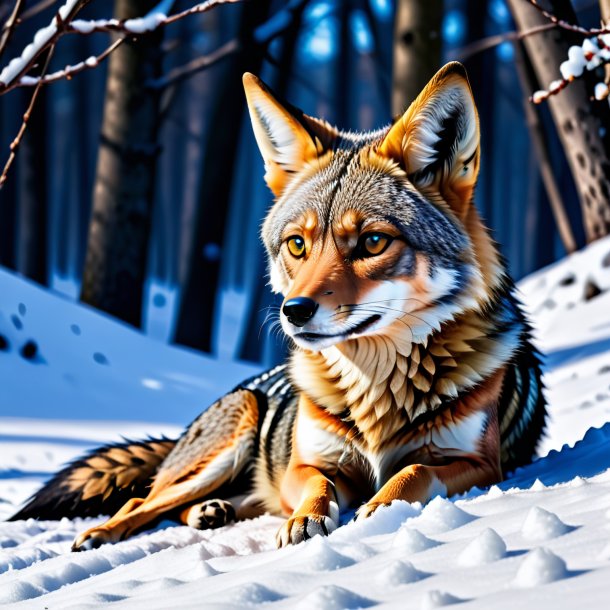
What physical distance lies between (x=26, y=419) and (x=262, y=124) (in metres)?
4.31

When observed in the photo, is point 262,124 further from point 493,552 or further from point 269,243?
point 493,552

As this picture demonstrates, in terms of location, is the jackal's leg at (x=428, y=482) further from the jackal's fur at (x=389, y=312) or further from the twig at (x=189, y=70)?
the twig at (x=189, y=70)

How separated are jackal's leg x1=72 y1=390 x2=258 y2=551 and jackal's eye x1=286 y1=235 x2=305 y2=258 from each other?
107cm

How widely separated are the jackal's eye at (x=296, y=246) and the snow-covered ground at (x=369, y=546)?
43.1 inches

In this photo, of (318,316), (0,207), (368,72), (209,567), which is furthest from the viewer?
(368,72)

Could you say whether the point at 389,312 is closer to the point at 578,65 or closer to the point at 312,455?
the point at 312,455

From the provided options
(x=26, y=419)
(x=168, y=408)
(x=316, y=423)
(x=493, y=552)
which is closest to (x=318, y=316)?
(x=316, y=423)

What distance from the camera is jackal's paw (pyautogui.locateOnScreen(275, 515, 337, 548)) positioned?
2900mm

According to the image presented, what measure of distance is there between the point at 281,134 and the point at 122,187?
23.8 ft

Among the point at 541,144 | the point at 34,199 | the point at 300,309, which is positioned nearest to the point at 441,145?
the point at 300,309

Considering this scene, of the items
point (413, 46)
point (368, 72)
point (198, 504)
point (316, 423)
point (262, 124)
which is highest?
point (368, 72)

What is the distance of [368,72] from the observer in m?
45.1

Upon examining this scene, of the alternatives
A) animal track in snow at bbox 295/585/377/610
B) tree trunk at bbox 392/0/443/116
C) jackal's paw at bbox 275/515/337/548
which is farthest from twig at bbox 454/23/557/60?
animal track in snow at bbox 295/585/377/610

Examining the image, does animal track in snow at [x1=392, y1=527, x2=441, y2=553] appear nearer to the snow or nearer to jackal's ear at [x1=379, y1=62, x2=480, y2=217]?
jackal's ear at [x1=379, y1=62, x2=480, y2=217]
